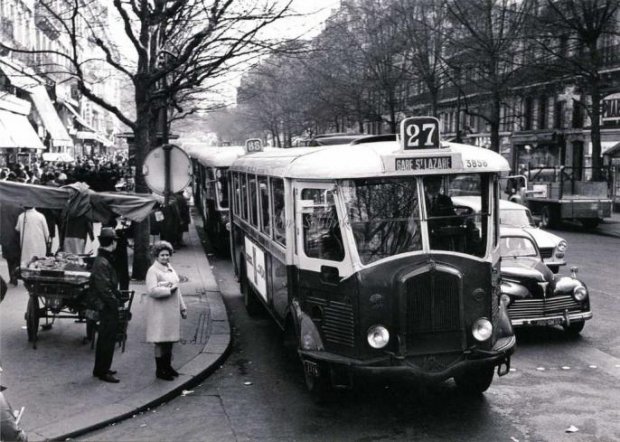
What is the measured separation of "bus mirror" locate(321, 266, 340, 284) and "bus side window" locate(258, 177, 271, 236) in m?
2.55

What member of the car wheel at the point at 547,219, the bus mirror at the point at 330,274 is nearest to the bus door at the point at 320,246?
the bus mirror at the point at 330,274

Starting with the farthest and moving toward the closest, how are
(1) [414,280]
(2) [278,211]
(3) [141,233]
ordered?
(3) [141,233]
(2) [278,211]
(1) [414,280]

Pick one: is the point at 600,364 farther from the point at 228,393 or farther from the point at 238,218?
the point at 238,218

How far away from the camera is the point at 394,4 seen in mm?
37781

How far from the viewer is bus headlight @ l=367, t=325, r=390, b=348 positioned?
731 centimetres

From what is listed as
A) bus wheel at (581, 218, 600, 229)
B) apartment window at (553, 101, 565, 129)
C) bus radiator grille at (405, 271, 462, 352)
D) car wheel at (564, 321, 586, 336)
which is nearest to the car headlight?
car wheel at (564, 321, 586, 336)

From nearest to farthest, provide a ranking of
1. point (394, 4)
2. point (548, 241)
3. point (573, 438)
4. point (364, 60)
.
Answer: point (573, 438) < point (548, 241) < point (394, 4) < point (364, 60)

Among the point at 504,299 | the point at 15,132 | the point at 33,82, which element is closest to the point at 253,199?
the point at 504,299

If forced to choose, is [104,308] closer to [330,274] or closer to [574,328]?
[330,274]

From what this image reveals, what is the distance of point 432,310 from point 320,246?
52.4 inches

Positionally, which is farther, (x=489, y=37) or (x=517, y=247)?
(x=489, y=37)

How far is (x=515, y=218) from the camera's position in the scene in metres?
15.7

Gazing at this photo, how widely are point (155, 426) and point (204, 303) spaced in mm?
5879

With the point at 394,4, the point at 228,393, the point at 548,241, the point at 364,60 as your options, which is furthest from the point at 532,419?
the point at 364,60
